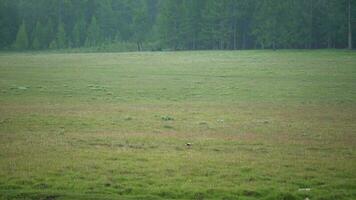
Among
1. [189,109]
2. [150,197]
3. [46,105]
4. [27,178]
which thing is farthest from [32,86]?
[150,197]

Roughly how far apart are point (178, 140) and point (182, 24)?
339 feet

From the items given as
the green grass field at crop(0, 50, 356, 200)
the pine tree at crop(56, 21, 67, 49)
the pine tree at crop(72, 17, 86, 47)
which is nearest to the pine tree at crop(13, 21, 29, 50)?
the pine tree at crop(56, 21, 67, 49)

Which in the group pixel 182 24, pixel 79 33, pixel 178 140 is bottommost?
pixel 79 33

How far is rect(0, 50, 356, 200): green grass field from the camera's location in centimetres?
1356

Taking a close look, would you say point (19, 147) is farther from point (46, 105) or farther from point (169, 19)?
point (169, 19)

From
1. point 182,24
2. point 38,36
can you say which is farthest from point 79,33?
point 182,24

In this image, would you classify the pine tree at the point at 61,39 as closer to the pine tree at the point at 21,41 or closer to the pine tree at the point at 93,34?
the pine tree at the point at 93,34

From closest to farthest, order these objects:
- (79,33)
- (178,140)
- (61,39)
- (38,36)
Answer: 1. (178,140)
2. (61,39)
3. (38,36)
4. (79,33)

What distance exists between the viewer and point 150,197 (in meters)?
12.7

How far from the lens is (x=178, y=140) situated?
20312 mm

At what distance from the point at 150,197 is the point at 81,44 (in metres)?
136

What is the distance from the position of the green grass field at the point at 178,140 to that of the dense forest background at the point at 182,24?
200ft

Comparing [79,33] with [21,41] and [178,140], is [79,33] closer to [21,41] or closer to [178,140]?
[21,41]

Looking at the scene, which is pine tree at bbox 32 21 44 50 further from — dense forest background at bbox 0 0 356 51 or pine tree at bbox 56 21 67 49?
pine tree at bbox 56 21 67 49
